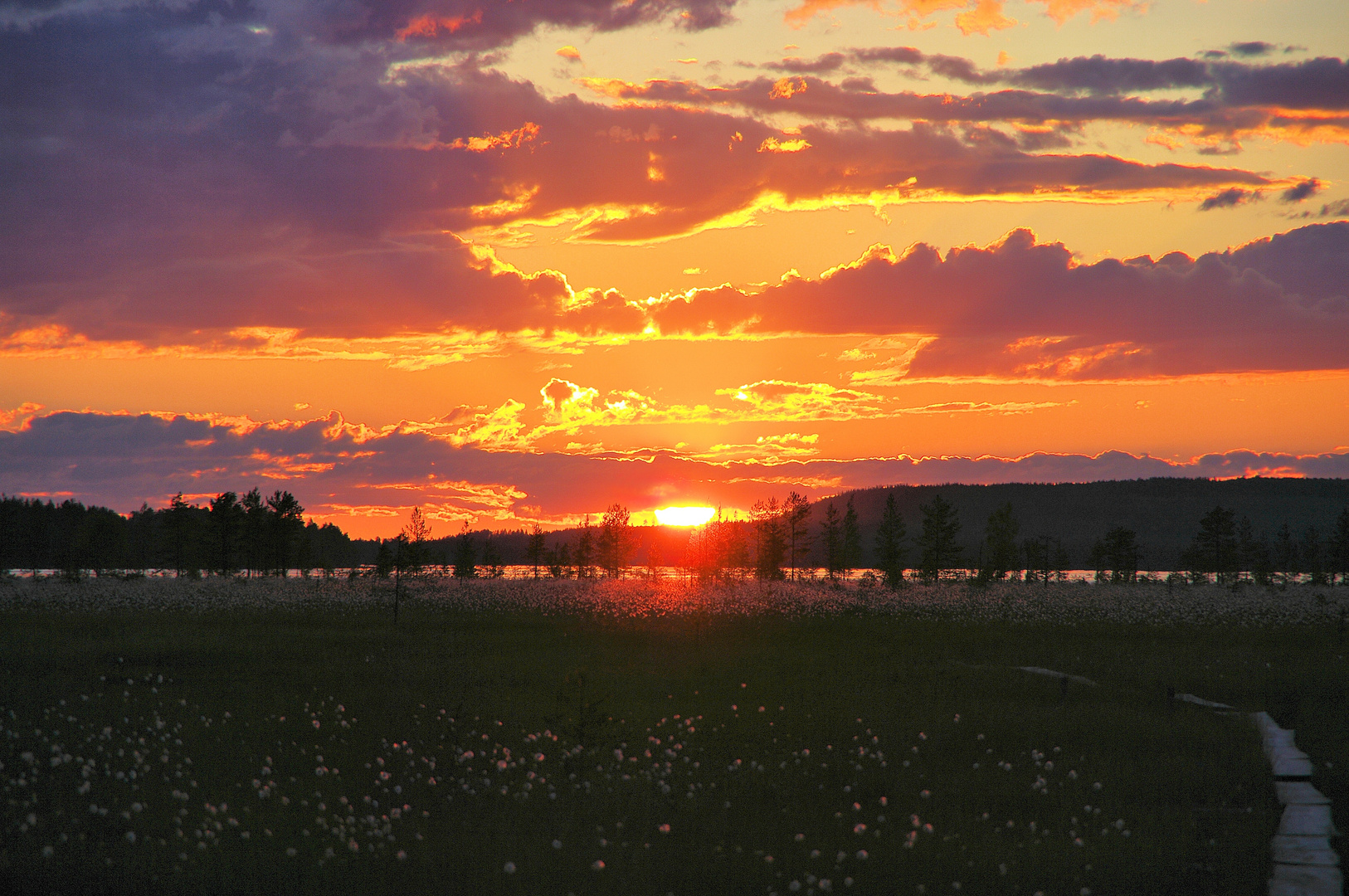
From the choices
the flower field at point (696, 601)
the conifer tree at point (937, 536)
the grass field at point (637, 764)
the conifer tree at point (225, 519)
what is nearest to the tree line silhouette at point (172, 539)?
the conifer tree at point (225, 519)

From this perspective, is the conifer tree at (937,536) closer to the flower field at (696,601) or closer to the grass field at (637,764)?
the flower field at (696,601)

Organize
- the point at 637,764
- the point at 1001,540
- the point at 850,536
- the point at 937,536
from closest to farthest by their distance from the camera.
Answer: the point at 637,764, the point at 937,536, the point at 1001,540, the point at 850,536

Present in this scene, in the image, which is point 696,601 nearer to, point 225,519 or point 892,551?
point 892,551

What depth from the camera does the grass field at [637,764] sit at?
345 inches

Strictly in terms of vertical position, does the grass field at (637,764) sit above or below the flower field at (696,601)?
above

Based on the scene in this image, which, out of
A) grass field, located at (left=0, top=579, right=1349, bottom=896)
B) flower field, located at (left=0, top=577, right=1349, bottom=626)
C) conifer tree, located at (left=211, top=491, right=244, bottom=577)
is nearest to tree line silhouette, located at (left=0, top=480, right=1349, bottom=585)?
conifer tree, located at (left=211, top=491, right=244, bottom=577)

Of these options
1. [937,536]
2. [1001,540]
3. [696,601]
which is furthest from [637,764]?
[1001,540]

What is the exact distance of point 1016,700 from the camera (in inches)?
723

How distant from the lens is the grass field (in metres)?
8.77

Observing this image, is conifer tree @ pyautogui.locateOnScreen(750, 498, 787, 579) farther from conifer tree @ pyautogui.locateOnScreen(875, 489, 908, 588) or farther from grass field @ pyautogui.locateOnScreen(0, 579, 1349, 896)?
grass field @ pyautogui.locateOnScreen(0, 579, 1349, 896)

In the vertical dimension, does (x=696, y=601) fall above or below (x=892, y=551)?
below

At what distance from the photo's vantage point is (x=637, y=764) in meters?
12.7

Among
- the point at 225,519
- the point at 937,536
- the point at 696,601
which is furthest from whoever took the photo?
the point at 937,536

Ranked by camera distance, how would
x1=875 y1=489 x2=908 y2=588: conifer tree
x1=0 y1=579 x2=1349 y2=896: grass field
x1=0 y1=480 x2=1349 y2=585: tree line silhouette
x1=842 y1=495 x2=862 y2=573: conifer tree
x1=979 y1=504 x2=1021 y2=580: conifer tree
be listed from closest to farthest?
x1=0 y1=579 x2=1349 y2=896: grass field → x1=875 y1=489 x2=908 y2=588: conifer tree → x1=0 y1=480 x2=1349 y2=585: tree line silhouette → x1=979 y1=504 x2=1021 y2=580: conifer tree → x1=842 y1=495 x2=862 y2=573: conifer tree
